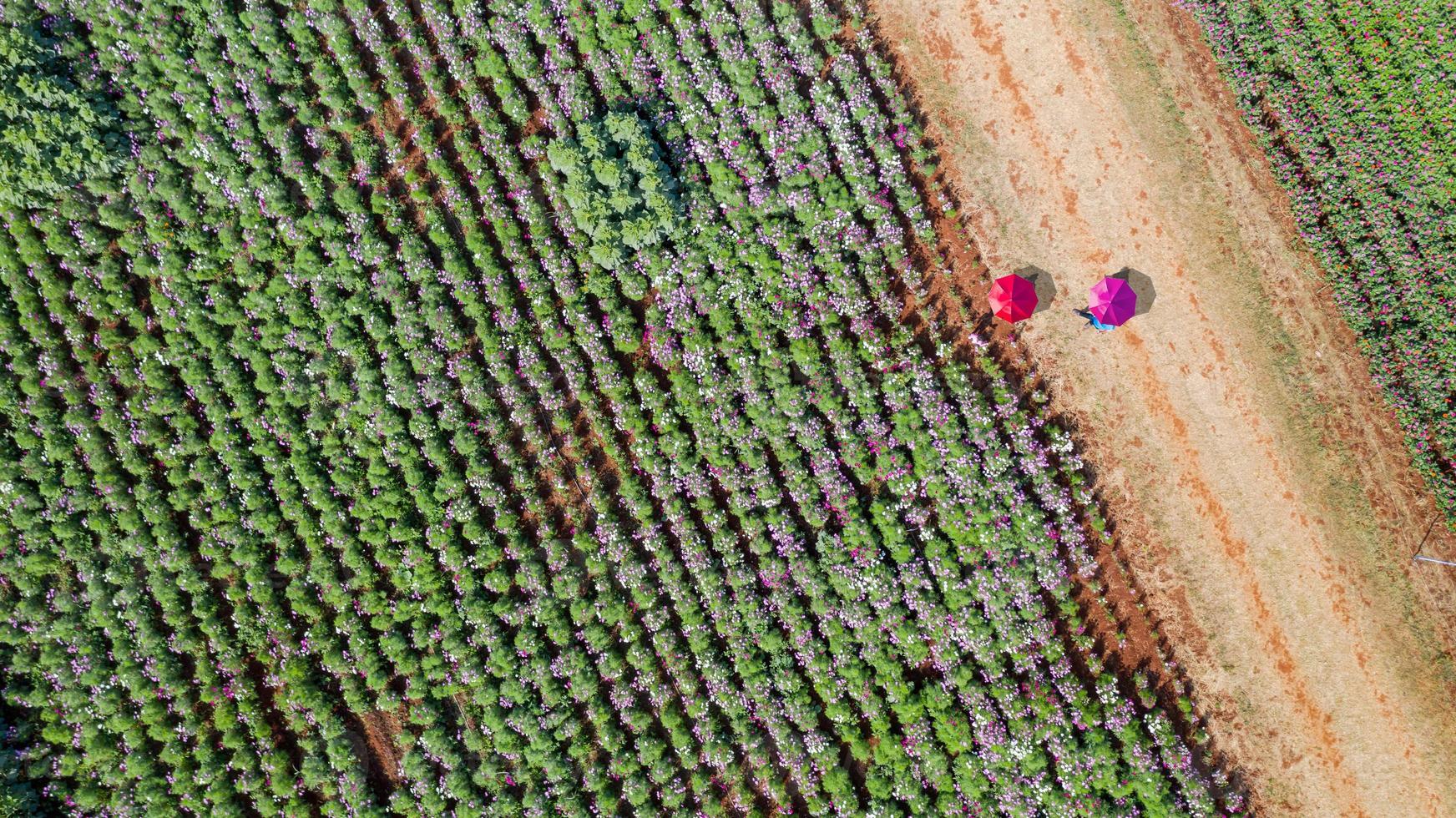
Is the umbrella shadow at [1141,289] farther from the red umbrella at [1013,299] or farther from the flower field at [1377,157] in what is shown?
the flower field at [1377,157]

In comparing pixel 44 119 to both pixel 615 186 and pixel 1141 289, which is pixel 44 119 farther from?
pixel 1141 289

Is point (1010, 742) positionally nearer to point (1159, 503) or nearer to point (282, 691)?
point (1159, 503)

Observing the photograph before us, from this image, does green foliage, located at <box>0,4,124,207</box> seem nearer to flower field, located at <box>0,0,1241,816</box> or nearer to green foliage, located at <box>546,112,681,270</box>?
flower field, located at <box>0,0,1241,816</box>

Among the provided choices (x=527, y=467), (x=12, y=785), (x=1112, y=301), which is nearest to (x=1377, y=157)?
(x=1112, y=301)

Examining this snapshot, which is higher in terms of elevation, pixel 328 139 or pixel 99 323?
pixel 328 139

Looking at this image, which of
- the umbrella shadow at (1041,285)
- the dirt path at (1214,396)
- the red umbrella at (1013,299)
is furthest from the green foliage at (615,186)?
the umbrella shadow at (1041,285)

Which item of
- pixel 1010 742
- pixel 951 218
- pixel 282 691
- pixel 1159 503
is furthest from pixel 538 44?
pixel 1010 742
